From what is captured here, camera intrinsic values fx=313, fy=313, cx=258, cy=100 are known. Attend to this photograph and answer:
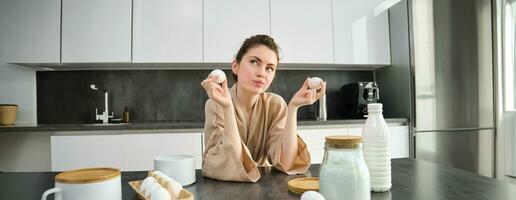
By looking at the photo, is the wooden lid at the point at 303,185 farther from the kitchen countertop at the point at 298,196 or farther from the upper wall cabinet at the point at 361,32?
the upper wall cabinet at the point at 361,32

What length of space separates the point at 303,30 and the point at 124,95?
5.62ft

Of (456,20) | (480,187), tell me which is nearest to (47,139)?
(480,187)

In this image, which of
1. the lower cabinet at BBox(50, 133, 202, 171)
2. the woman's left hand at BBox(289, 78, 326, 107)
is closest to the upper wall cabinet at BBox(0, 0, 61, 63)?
the lower cabinet at BBox(50, 133, 202, 171)

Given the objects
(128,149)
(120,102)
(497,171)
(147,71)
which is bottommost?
(497,171)

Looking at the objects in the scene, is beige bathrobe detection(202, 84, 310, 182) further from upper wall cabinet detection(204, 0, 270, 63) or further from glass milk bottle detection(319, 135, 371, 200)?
upper wall cabinet detection(204, 0, 270, 63)

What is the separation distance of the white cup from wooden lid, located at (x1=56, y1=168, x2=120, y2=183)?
200 millimetres

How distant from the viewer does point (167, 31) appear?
100 inches

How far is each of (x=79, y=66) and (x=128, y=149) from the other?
39.5 inches

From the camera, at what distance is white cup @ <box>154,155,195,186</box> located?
83 centimetres

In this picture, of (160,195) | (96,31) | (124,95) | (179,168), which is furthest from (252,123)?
(124,95)

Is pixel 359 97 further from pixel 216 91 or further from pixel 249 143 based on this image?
pixel 216 91

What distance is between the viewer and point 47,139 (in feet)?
8.58

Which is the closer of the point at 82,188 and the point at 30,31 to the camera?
the point at 82,188

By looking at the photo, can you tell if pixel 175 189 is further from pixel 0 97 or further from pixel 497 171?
pixel 497 171
